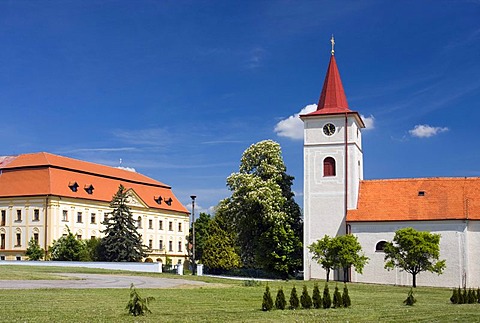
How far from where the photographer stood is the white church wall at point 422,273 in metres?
45.1

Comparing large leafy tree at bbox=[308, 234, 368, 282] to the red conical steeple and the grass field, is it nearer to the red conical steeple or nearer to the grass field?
the red conical steeple

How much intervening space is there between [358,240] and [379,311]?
26.2 meters

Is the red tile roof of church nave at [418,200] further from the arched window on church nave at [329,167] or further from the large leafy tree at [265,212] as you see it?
the large leafy tree at [265,212]

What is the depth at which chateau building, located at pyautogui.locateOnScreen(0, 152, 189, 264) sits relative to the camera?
69.5 meters

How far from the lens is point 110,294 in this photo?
2538 cm

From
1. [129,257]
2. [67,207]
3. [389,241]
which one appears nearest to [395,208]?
[389,241]

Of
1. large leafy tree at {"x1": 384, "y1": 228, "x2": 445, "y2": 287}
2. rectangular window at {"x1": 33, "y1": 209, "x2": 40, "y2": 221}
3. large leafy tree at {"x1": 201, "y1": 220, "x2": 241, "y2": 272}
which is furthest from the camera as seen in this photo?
rectangular window at {"x1": 33, "y1": 209, "x2": 40, "y2": 221}

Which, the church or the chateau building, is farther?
the chateau building

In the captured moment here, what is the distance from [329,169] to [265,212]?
19.4 ft

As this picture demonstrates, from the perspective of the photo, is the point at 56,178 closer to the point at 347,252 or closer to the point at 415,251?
the point at 347,252

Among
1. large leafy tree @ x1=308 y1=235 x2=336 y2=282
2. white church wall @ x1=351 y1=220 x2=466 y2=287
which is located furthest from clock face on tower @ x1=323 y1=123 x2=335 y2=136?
large leafy tree @ x1=308 y1=235 x2=336 y2=282

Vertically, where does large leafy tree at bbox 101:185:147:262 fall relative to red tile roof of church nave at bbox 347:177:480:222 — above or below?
below

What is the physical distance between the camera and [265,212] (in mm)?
50719

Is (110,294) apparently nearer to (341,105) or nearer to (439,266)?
(439,266)
